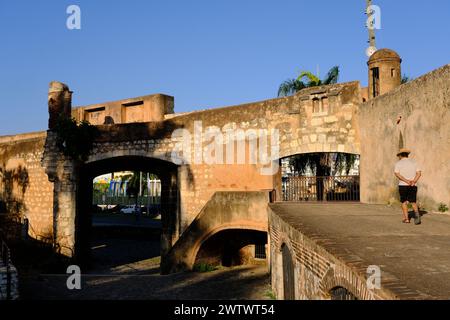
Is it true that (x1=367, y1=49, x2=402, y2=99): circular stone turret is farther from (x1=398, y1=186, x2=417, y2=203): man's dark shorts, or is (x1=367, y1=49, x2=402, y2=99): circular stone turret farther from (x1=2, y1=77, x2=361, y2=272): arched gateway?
(x1=398, y1=186, x2=417, y2=203): man's dark shorts

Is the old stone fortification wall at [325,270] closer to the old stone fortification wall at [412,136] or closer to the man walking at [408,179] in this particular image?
the man walking at [408,179]

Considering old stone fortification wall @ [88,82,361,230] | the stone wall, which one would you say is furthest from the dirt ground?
old stone fortification wall @ [88,82,361,230]

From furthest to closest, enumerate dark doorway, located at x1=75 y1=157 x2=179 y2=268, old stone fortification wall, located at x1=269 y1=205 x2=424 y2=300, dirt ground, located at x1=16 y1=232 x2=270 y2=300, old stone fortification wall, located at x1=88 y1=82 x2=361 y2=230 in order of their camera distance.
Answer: dark doorway, located at x1=75 y1=157 x2=179 y2=268 < old stone fortification wall, located at x1=88 y1=82 x2=361 y2=230 < dirt ground, located at x1=16 y1=232 x2=270 y2=300 < old stone fortification wall, located at x1=269 y1=205 x2=424 y2=300

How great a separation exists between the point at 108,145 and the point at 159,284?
6437 mm

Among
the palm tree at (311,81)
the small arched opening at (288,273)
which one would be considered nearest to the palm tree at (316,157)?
the palm tree at (311,81)

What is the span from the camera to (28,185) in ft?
66.8

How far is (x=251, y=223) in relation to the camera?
43.0 ft

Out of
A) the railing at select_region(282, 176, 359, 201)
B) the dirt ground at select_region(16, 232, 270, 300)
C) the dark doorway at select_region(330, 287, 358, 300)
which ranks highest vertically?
the railing at select_region(282, 176, 359, 201)

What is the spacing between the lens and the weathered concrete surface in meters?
3.36

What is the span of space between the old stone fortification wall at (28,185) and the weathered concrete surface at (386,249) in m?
14.0

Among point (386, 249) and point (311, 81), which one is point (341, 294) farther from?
point (311, 81)

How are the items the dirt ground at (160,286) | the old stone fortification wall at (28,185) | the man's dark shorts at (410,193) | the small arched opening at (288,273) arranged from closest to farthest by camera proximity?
the small arched opening at (288,273) < the man's dark shorts at (410,193) < the dirt ground at (160,286) < the old stone fortification wall at (28,185)

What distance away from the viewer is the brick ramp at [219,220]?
13062 mm

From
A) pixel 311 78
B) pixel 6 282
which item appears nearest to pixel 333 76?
pixel 311 78
